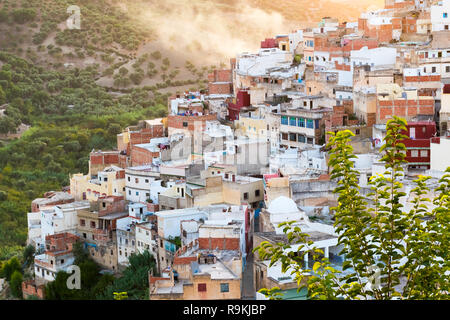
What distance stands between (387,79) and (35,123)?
1724 cm

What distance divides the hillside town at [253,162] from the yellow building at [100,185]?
0.09 ft

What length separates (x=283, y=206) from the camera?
457 inches

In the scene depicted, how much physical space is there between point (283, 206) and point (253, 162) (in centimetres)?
368

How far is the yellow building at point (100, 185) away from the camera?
16.0 metres

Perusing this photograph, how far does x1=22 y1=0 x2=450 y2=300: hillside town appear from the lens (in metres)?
11.3

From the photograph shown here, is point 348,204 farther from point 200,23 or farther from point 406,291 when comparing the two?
point 200,23

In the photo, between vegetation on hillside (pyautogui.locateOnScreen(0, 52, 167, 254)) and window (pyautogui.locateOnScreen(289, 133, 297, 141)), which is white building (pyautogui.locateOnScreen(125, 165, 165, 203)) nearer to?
window (pyautogui.locateOnScreen(289, 133, 297, 141))

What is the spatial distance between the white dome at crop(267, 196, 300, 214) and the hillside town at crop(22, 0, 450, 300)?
0.02 meters

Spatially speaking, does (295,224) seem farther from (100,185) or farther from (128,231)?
(100,185)

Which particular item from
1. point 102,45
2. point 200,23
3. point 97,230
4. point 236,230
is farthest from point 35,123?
point 236,230

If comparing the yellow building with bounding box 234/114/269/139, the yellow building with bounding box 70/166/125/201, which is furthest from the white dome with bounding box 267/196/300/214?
the yellow building with bounding box 70/166/125/201

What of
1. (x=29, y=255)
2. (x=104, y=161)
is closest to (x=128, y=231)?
(x=29, y=255)

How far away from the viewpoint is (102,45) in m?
38.8

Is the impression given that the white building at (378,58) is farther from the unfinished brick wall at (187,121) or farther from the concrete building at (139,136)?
the concrete building at (139,136)
